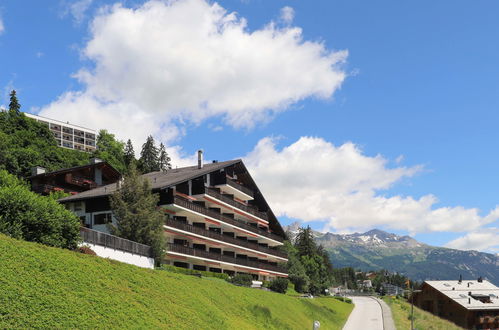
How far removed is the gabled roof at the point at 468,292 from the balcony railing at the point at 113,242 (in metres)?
80.2

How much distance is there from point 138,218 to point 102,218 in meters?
13.5

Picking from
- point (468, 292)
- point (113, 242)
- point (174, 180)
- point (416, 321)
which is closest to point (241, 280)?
point (174, 180)

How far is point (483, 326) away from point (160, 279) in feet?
295

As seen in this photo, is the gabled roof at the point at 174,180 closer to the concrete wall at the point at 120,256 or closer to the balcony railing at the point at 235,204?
the balcony railing at the point at 235,204

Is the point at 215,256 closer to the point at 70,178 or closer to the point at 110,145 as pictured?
the point at 70,178

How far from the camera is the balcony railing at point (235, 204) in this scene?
60438mm

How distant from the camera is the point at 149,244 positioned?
129 ft

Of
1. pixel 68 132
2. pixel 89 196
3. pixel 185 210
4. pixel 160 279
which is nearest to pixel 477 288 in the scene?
pixel 185 210

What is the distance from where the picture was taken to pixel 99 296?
71.5 feet

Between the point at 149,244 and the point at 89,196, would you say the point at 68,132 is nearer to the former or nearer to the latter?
the point at 89,196

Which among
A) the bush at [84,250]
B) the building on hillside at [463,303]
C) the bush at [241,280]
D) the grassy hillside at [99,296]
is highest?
the bush at [84,250]

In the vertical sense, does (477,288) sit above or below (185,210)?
below

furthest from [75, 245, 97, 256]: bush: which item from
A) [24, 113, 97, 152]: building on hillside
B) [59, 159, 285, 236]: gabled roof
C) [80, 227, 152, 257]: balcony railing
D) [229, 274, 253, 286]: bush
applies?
[24, 113, 97, 152]: building on hillside

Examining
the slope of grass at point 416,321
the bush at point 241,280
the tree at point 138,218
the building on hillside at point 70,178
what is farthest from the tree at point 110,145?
the tree at point 138,218
